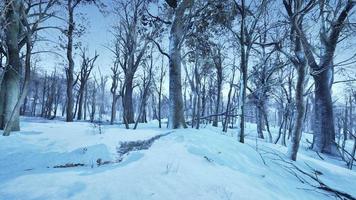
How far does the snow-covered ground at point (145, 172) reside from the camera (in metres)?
3.37

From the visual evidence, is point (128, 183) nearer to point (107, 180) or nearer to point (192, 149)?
point (107, 180)

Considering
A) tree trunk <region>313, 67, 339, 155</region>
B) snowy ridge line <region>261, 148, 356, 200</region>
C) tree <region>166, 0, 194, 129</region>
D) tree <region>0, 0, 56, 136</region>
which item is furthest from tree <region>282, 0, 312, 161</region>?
tree <region>0, 0, 56, 136</region>

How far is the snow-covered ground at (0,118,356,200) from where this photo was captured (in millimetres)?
3369

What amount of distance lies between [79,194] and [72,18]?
16.5 metres

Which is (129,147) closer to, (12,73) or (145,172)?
(145,172)

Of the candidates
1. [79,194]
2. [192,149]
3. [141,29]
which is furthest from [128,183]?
[141,29]

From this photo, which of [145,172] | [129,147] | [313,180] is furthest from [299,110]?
[145,172]

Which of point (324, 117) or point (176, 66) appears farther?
point (324, 117)

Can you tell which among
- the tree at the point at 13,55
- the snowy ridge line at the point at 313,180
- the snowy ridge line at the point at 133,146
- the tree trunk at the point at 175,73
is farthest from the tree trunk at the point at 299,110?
the tree at the point at 13,55

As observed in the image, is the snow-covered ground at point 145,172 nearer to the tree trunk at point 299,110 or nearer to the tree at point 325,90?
the tree trunk at point 299,110

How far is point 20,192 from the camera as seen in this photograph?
3.20 meters

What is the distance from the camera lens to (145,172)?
4102mm

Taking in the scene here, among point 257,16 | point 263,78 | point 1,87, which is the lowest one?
point 1,87

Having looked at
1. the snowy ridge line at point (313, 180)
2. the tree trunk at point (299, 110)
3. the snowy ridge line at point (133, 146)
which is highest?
the tree trunk at point (299, 110)
